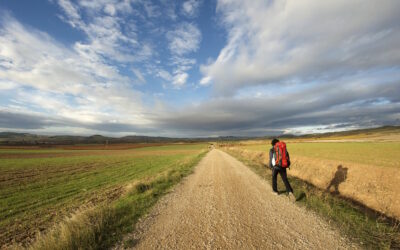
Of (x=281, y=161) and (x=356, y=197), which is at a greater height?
(x=281, y=161)

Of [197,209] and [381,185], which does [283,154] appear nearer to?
[197,209]

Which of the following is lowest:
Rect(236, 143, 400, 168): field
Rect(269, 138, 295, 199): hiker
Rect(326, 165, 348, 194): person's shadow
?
Rect(326, 165, 348, 194): person's shadow

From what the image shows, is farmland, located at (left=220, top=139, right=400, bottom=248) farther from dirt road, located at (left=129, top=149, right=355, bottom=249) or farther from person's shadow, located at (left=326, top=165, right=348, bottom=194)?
dirt road, located at (left=129, top=149, right=355, bottom=249)

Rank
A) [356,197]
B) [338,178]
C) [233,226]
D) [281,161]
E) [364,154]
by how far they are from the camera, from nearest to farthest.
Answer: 1. [233,226]
2. [281,161]
3. [356,197]
4. [338,178]
5. [364,154]

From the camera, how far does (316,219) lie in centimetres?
553

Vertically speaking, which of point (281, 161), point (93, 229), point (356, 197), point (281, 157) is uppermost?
point (281, 157)

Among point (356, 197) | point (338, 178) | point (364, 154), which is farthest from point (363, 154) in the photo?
point (356, 197)

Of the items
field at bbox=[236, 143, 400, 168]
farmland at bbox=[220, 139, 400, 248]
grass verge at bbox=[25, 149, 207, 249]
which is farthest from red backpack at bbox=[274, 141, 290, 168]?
field at bbox=[236, 143, 400, 168]

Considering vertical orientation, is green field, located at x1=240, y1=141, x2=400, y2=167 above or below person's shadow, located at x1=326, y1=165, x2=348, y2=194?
above

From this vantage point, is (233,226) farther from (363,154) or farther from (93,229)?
(363,154)

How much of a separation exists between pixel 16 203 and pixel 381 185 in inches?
824

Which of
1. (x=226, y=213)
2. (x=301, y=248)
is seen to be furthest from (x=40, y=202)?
(x=301, y=248)

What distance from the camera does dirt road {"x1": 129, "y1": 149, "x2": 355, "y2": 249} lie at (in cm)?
415

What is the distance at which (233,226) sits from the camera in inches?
200
